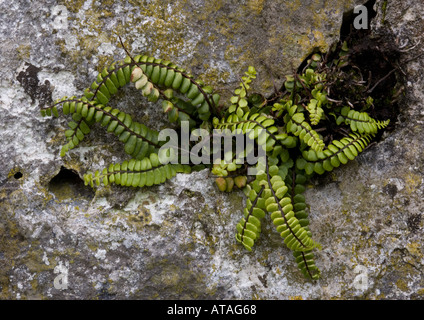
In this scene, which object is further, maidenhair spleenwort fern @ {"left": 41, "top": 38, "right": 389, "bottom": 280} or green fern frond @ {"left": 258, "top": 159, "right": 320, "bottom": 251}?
maidenhair spleenwort fern @ {"left": 41, "top": 38, "right": 389, "bottom": 280}

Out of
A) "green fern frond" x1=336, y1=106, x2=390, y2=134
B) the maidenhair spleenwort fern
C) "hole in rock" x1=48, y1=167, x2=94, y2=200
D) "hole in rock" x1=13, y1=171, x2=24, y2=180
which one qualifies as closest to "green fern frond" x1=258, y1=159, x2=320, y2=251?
the maidenhair spleenwort fern

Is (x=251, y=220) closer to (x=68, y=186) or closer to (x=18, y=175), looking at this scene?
(x=68, y=186)

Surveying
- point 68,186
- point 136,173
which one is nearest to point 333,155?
point 136,173

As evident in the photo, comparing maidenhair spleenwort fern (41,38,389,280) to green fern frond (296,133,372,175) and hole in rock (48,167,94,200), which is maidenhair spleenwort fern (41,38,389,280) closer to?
green fern frond (296,133,372,175)

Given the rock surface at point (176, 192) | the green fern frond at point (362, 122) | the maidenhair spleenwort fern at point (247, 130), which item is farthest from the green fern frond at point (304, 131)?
the rock surface at point (176, 192)

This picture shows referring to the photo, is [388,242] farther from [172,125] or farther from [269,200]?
[172,125]

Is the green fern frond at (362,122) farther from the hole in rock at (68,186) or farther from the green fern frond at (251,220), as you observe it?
the hole in rock at (68,186)
